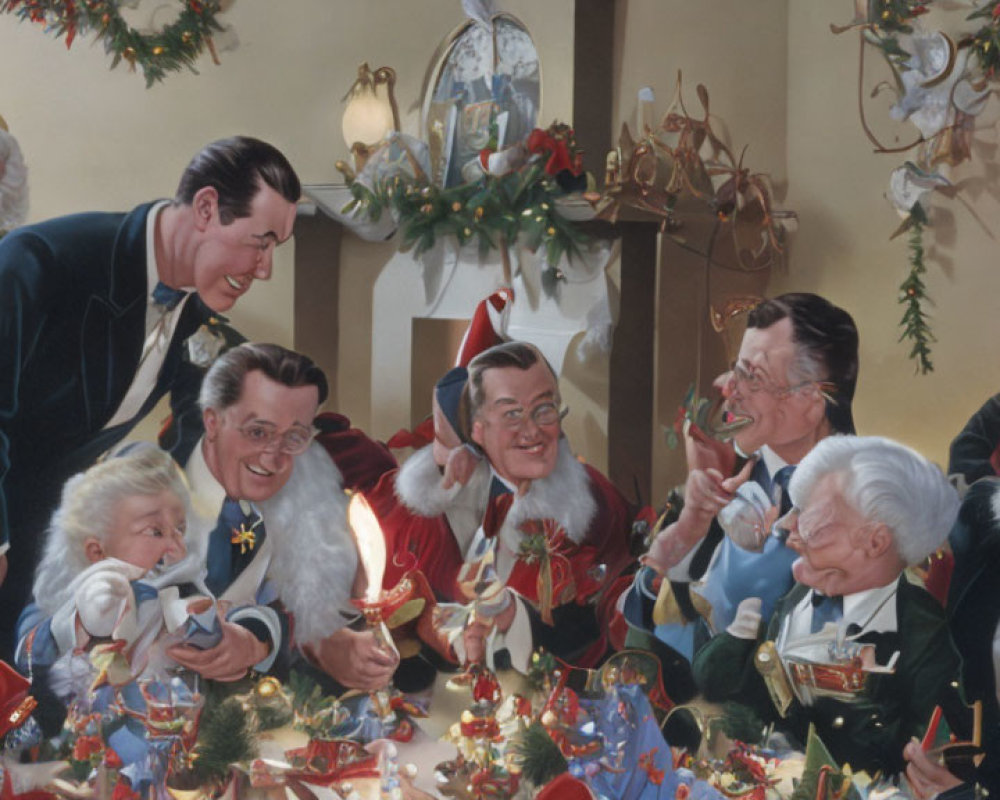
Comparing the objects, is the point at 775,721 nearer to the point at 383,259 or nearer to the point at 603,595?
the point at 603,595

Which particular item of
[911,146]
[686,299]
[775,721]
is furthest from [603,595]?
[911,146]

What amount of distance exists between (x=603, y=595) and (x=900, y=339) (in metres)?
0.90

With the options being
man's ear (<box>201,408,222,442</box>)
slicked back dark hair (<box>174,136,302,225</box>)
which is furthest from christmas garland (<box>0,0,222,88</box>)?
man's ear (<box>201,408,222,442</box>)

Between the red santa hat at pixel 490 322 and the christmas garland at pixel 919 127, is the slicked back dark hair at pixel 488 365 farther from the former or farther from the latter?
the christmas garland at pixel 919 127

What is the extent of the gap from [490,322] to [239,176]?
0.70 m

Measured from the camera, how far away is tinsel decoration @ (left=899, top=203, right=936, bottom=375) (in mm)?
2850

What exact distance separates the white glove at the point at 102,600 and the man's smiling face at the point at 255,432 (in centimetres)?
34

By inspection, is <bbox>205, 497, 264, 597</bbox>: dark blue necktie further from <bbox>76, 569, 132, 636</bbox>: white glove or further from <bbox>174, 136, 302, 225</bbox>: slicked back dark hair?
<bbox>174, 136, 302, 225</bbox>: slicked back dark hair

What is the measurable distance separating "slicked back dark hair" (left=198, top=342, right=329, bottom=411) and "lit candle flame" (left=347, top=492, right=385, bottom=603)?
328mm

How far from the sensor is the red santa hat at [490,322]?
3.20 m

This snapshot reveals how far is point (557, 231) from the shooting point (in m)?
3.12

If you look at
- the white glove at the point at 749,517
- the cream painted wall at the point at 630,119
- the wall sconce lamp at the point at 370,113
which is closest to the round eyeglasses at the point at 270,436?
the cream painted wall at the point at 630,119

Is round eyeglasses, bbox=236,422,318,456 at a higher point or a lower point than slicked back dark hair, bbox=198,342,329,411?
lower

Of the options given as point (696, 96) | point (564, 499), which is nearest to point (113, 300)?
point (564, 499)
